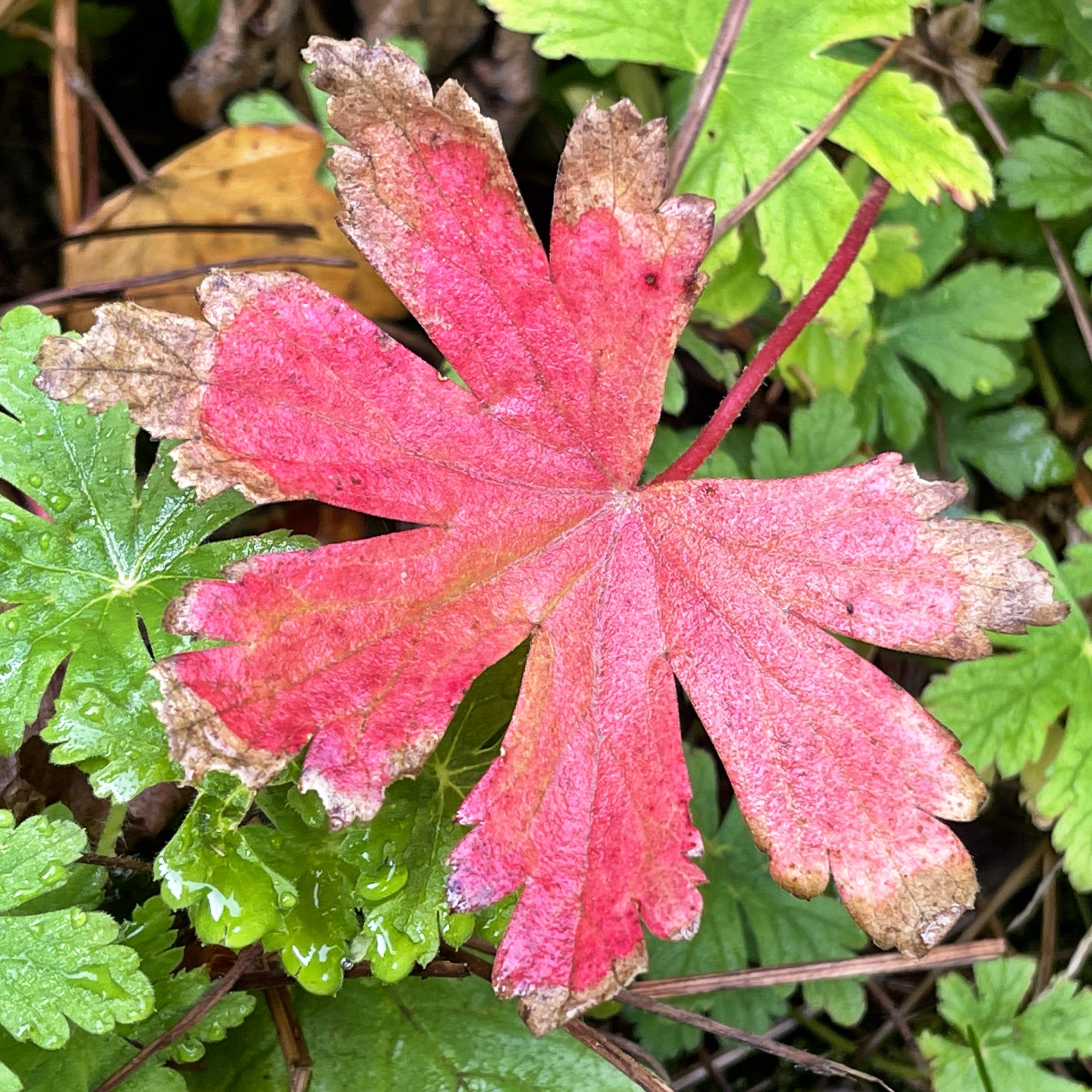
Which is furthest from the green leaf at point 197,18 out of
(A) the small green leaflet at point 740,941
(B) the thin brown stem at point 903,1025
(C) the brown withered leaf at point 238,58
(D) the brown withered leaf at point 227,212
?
(B) the thin brown stem at point 903,1025

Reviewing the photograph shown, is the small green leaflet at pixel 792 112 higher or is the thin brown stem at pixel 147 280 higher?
the small green leaflet at pixel 792 112

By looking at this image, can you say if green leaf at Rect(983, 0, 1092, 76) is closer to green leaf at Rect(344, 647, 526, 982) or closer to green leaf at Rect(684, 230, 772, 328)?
green leaf at Rect(684, 230, 772, 328)

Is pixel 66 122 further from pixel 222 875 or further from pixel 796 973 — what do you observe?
pixel 796 973

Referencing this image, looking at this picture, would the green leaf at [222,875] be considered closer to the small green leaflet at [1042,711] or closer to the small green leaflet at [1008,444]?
the small green leaflet at [1042,711]

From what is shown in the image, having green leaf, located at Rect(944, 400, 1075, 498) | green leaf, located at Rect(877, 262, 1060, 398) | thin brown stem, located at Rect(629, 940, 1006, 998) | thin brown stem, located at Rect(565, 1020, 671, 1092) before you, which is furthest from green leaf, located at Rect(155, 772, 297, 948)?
green leaf, located at Rect(944, 400, 1075, 498)

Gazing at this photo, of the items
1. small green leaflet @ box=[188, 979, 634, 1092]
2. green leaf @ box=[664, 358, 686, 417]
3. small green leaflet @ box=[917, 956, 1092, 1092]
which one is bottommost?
small green leaflet @ box=[917, 956, 1092, 1092]

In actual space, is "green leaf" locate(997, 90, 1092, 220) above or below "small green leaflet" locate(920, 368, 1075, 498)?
above

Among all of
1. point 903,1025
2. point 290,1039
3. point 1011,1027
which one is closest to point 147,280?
point 290,1039
